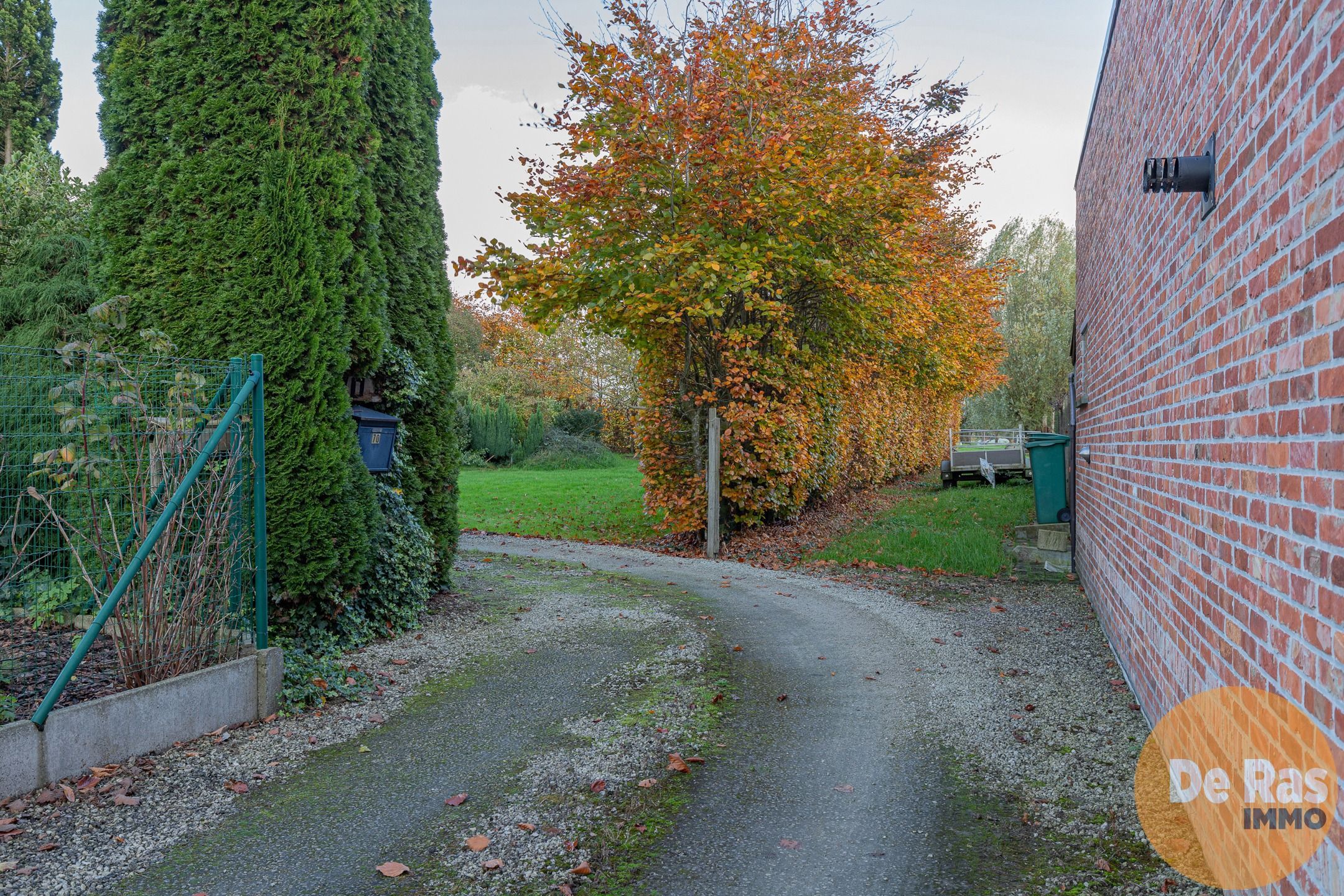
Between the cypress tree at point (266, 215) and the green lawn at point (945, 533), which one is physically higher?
the cypress tree at point (266, 215)

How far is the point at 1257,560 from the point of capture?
7.57 ft

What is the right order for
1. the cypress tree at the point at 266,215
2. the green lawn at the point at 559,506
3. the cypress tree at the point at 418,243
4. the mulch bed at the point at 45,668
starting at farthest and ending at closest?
the green lawn at the point at 559,506
the cypress tree at the point at 418,243
the cypress tree at the point at 266,215
the mulch bed at the point at 45,668

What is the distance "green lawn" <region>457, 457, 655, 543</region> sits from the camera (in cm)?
1345

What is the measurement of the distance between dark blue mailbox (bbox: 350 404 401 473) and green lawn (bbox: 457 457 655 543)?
6.33 metres

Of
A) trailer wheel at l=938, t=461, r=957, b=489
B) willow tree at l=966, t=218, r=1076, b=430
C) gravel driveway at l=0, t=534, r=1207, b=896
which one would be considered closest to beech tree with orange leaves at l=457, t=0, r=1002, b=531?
gravel driveway at l=0, t=534, r=1207, b=896

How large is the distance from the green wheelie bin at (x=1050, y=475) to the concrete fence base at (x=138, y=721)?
800 cm

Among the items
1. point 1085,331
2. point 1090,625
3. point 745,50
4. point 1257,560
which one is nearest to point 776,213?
point 745,50

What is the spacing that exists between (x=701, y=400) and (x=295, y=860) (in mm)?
8380

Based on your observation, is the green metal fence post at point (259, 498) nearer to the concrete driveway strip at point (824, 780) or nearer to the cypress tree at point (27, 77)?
the concrete driveway strip at point (824, 780)

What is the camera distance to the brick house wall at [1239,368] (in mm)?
1820

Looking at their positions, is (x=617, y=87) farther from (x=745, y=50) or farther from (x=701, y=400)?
(x=701, y=400)

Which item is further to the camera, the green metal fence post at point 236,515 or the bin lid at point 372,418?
the bin lid at point 372,418

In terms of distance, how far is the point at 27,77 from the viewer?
1952 centimetres

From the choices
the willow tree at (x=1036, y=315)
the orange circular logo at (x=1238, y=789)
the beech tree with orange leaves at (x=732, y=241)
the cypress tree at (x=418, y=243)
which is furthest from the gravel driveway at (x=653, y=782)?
the willow tree at (x=1036, y=315)
